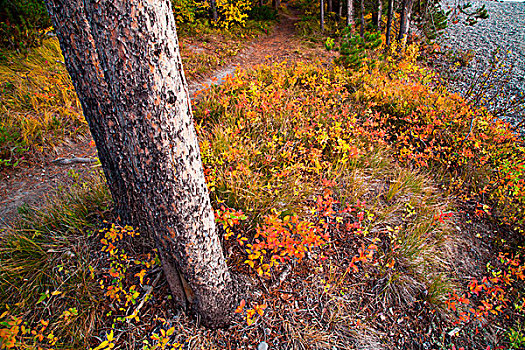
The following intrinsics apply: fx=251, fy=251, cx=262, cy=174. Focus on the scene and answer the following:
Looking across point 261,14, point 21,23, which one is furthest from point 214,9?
point 21,23

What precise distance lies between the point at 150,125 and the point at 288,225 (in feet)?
6.18

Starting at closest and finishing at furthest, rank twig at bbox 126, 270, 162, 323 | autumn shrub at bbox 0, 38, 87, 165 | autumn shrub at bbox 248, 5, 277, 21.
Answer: twig at bbox 126, 270, 162, 323 → autumn shrub at bbox 0, 38, 87, 165 → autumn shrub at bbox 248, 5, 277, 21

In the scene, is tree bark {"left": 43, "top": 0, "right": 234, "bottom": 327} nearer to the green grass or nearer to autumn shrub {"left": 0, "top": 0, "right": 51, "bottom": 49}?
the green grass

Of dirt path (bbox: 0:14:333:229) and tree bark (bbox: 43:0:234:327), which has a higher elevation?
tree bark (bbox: 43:0:234:327)

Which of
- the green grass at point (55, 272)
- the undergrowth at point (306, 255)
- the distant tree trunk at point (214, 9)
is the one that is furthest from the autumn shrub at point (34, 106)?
the distant tree trunk at point (214, 9)

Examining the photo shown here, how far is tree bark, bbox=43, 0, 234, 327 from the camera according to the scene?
50.4 inches

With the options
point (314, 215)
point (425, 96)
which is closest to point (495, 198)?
point (425, 96)

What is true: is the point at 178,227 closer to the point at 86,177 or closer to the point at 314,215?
→ the point at 314,215

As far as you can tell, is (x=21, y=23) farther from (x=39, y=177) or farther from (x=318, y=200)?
(x=318, y=200)

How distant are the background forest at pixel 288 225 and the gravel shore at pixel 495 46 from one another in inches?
178

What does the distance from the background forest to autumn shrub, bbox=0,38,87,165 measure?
0.09 ft

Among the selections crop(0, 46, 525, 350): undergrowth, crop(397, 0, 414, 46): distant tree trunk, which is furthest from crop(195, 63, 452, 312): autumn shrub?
crop(397, 0, 414, 46): distant tree trunk

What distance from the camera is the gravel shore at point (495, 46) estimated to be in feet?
30.1

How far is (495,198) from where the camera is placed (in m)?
4.56
